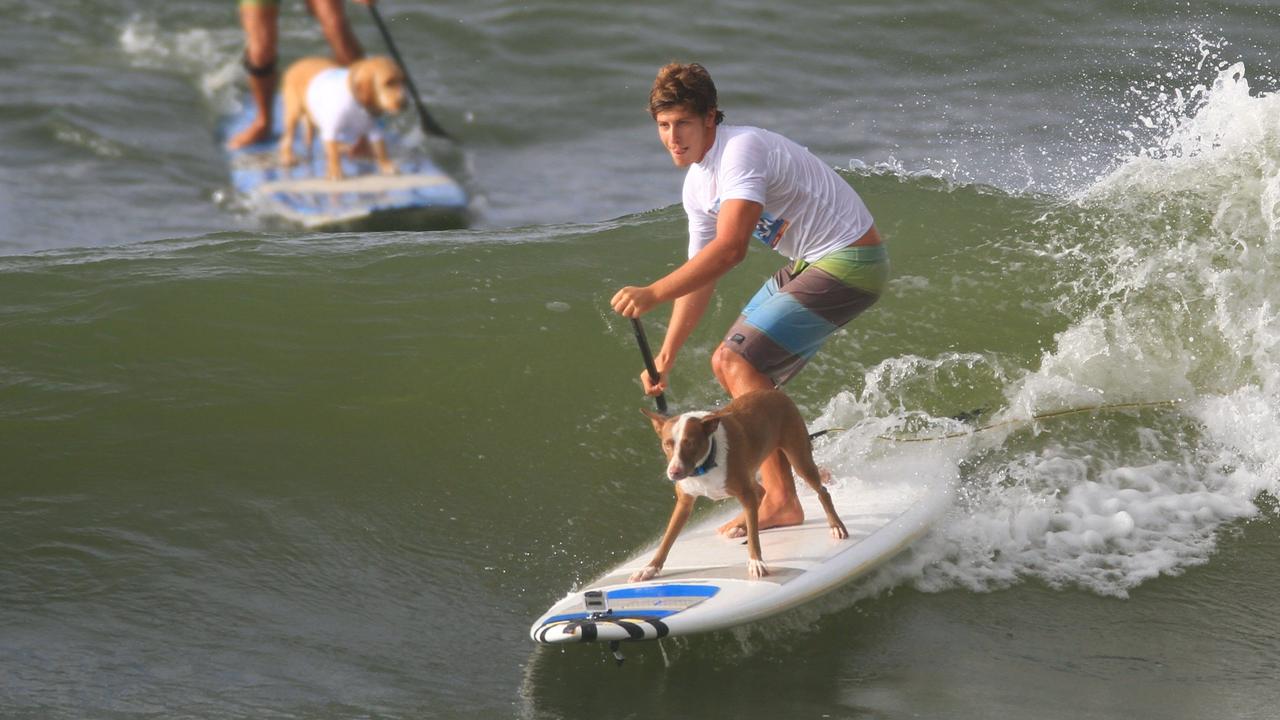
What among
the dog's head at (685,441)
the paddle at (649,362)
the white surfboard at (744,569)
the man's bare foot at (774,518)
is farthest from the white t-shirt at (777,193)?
the white surfboard at (744,569)

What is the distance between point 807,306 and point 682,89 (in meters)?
0.95

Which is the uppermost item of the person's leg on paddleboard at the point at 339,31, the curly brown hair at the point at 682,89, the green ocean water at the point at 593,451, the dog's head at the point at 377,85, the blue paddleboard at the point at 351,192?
the curly brown hair at the point at 682,89

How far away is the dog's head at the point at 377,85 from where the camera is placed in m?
11.2

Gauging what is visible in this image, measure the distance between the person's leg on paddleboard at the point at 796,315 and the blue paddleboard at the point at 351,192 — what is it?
239 inches

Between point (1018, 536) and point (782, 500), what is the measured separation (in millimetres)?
1040

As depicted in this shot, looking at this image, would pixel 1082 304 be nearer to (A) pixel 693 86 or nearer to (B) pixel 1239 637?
(B) pixel 1239 637

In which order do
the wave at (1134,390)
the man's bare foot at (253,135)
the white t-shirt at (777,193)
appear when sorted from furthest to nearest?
the man's bare foot at (253,135), the wave at (1134,390), the white t-shirt at (777,193)

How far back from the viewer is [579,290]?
24.9 feet

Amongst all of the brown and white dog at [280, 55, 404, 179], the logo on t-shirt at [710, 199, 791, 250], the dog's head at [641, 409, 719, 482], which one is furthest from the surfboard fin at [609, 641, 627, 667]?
the brown and white dog at [280, 55, 404, 179]

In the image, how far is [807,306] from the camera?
15.9 ft

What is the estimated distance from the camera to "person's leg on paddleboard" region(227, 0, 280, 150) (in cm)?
1242

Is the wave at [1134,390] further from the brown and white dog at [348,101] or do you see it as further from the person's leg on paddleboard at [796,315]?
the brown and white dog at [348,101]

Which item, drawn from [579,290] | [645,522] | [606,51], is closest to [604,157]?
[606,51]

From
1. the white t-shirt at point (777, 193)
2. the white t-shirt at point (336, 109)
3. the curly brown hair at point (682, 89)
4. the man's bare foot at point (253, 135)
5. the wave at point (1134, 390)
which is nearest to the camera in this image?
the curly brown hair at point (682, 89)
